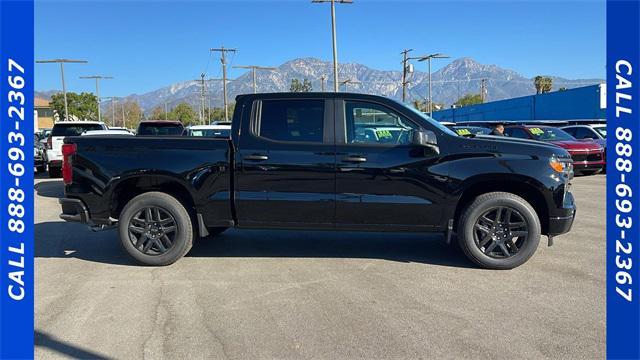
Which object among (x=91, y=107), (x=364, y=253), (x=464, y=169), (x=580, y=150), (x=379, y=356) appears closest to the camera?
(x=379, y=356)

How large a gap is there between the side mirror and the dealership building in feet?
94.3

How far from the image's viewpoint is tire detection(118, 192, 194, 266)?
5465mm

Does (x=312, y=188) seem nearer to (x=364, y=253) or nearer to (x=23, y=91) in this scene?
(x=364, y=253)

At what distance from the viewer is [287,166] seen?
524 centimetres

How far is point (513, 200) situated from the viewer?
514 centimetres

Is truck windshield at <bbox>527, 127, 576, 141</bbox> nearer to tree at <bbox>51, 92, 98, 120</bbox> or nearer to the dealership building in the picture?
the dealership building

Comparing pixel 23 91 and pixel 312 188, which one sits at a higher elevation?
pixel 23 91

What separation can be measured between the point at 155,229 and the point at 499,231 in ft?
12.6

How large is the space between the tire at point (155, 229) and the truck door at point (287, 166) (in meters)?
0.68

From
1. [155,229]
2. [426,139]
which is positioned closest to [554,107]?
[426,139]

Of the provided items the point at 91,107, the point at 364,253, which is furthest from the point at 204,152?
the point at 91,107

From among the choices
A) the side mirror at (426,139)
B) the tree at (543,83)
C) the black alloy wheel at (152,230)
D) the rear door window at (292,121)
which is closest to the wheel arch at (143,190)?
the black alloy wheel at (152,230)

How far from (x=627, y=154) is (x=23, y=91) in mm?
3902

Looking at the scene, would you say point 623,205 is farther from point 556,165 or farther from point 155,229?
point 155,229
